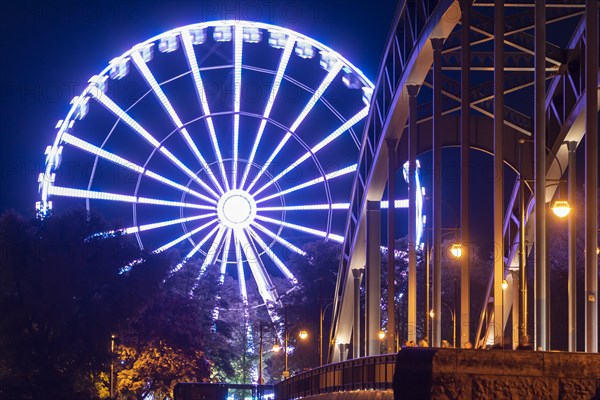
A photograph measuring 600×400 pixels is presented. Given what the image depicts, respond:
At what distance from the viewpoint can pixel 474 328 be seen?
80375mm

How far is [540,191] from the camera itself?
2431 centimetres

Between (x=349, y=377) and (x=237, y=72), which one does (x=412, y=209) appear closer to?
(x=349, y=377)

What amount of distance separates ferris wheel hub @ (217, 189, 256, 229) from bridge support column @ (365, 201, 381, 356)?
689 inches

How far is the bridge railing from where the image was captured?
28328 millimetres

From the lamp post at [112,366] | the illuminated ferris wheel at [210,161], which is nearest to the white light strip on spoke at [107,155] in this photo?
the illuminated ferris wheel at [210,161]

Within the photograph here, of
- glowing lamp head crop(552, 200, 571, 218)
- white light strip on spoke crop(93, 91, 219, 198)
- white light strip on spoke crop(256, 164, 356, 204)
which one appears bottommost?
glowing lamp head crop(552, 200, 571, 218)

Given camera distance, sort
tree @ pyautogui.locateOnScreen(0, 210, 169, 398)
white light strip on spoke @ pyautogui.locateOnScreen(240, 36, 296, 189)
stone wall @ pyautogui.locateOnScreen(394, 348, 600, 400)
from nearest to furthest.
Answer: stone wall @ pyautogui.locateOnScreen(394, 348, 600, 400) < tree @ pyautogui.locateOnScreen(0, 210, 169, 398) < white light strip on spoke @ pyautogui.locateOnScreen(240, 36, 296, 189)

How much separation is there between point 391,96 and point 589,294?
20.7 m

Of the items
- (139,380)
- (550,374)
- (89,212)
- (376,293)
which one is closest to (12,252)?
(89,212)

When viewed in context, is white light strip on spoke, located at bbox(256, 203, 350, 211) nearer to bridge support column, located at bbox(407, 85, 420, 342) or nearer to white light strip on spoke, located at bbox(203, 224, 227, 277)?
white light strip on spoke, located at bbox(203, 224, 227, 277)

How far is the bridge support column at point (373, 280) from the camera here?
159 ft

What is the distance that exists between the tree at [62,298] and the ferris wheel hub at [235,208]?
15.5 ft

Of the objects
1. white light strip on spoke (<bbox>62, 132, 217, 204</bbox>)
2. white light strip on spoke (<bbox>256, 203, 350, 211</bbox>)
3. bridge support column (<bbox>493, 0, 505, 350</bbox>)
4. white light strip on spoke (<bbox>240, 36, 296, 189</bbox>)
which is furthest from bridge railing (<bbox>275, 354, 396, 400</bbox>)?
white light strip on spoke (<bbox>240, 36, 296, 189</bbox>)

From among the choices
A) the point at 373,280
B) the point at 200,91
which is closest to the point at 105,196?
the point at 200,91
